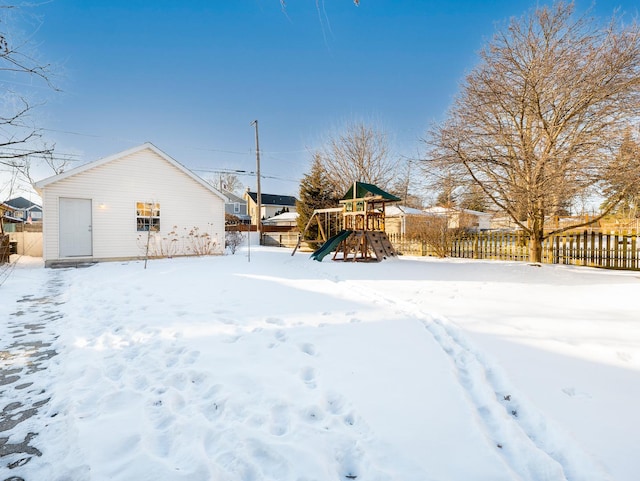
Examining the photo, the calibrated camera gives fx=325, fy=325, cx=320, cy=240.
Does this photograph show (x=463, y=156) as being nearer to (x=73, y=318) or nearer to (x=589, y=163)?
(x=589, y=163)

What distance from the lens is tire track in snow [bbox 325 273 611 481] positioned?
5.16 feet

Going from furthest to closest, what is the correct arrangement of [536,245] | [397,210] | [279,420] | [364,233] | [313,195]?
1. [397,210]
2. [313,195]
3. [364,233]
4. [536,245]
5. [279,420]

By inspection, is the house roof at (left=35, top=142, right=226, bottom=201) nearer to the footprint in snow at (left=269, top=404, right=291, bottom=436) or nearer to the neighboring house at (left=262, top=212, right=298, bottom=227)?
the footprint in snow at (left=269, top=404, right=291, bottom=436)

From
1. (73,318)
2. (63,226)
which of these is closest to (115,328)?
(73,318)

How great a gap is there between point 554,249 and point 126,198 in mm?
15242

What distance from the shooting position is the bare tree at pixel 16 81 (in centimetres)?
280

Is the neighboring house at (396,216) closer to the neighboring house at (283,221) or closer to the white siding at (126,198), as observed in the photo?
the neighboring house at (283,221)

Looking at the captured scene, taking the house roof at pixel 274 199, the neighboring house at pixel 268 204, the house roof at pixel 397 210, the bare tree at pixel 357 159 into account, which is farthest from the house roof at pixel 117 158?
the house roof at pixel 274 199

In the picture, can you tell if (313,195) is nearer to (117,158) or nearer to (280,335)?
(117,158)

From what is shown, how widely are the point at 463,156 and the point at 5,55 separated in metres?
9.56

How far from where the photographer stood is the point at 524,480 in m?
1.52

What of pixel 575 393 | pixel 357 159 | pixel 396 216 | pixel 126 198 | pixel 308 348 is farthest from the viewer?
pixel 396 216

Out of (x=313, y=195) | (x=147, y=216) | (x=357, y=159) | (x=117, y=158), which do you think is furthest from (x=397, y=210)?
(x=117, y=158)

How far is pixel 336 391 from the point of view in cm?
235
